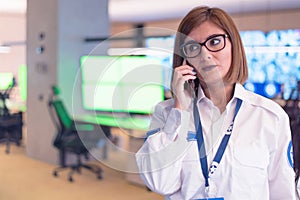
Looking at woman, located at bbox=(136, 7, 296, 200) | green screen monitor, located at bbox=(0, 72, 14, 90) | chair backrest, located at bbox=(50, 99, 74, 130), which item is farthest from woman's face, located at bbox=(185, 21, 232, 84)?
chair backrest, located at bbox=(50, 99, 74, 130)

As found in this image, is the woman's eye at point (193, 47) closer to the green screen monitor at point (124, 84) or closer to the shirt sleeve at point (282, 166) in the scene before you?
the green screen monitor at point (124, 84)

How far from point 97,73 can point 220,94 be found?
354mm

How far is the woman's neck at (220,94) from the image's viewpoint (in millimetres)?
1083

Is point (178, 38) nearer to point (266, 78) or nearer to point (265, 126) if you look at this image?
point (265, 126)

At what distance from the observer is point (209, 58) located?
1.01 metres

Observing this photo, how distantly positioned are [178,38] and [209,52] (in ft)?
0.32

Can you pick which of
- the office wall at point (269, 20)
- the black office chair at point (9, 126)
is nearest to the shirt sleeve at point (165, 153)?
the black office chair at point (9, 126)

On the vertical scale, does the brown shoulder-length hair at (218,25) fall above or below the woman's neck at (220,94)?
above

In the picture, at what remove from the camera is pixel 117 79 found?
988mm

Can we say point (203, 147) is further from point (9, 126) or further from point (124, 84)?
point (9, 126)

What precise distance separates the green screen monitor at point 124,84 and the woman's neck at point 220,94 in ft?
0.43

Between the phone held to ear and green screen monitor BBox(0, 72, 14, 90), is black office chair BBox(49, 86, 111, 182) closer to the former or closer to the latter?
green screen monitor BBox(0, 72, 14, 90)

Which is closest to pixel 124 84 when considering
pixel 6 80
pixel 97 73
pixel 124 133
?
pixel 97 73

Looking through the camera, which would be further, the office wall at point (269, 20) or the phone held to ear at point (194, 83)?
the office wall at point (269, 20)
